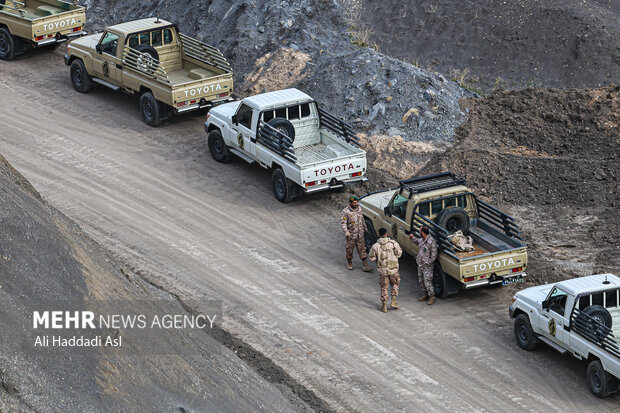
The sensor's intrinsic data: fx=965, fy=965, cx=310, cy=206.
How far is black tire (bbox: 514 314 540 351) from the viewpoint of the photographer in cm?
1639

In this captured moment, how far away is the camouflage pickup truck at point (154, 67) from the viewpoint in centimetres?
2483

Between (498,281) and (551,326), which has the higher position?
(551,326)

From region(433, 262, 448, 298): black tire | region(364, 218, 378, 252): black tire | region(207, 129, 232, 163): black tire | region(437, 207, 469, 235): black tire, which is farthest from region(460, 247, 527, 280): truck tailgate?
region(207, 129, 232, 163): black tire

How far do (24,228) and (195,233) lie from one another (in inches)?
263

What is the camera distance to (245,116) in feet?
74.2

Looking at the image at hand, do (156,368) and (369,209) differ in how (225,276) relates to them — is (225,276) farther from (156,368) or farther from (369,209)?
(156,368)

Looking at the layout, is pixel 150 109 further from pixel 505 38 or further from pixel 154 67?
pixel 505 38

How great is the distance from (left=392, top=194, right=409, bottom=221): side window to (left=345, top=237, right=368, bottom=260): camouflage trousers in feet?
2.81

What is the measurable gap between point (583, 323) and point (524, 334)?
4.89 ft

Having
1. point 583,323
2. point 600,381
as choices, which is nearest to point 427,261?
point 583,323

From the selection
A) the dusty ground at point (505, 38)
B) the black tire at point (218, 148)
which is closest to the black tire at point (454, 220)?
the black tire at point (218, 148)

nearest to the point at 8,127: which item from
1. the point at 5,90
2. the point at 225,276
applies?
the point at 5,90

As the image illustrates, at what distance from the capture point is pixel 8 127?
83.5 feet

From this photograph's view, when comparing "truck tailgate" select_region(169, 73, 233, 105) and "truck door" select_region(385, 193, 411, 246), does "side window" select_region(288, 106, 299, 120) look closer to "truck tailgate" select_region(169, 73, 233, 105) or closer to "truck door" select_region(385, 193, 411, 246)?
"truck tailgate" select_region(169, 73, 233, 105)
